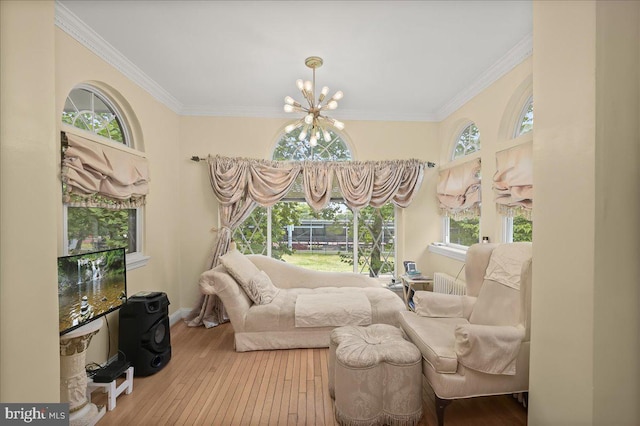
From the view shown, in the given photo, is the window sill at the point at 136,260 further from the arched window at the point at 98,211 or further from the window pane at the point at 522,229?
the window pane at the point at 522,229

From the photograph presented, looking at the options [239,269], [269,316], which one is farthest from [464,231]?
[239,269]

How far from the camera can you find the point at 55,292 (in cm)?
118

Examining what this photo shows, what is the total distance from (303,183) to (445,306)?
7.38 ft

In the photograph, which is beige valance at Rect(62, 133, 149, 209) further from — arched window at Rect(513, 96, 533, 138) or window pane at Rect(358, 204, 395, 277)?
arched window at Rect(513, 96, 533, 138)

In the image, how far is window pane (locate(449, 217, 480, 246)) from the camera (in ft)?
10.6

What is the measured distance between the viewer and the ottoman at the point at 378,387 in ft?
5.50

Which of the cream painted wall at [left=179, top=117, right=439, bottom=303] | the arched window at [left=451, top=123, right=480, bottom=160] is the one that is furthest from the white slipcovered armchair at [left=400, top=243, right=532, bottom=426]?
the cream painted wall at [left=179, top=117, right=439, bottom=303]

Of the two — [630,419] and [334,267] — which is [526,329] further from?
[334,267]

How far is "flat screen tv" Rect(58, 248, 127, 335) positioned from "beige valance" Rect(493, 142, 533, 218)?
11.2ft

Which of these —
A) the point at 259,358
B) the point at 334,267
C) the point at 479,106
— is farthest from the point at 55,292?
the point at 479,106

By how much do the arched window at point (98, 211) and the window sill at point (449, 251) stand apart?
354 centimetres

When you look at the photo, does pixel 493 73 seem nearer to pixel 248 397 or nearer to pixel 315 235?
pixel 315 235

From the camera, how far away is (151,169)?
308 cm

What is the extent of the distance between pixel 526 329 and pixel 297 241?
2.81 meters
